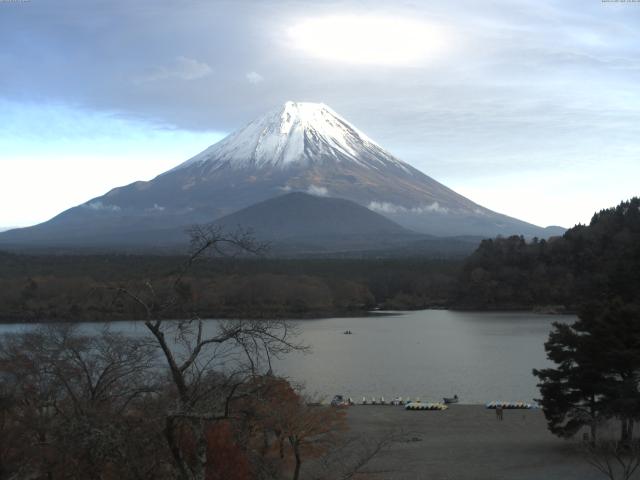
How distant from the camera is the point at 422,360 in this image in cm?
2688

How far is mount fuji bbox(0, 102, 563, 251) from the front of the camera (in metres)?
139

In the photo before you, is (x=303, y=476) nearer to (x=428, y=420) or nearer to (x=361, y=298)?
(x=428, y=420)

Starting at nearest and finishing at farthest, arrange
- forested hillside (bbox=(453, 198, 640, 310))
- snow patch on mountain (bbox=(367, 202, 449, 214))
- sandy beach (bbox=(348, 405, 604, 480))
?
sandy beach (bbox=(348, 405, 604, 480)) < forested hillside (bbox=(453, 198, 640, 310)) < snow patch on mountain (bbox=(367, 202, 449, 214))

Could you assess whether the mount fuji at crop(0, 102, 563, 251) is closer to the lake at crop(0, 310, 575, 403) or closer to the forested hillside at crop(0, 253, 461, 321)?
the forested hillside at crop(0, 253, 461, 321)

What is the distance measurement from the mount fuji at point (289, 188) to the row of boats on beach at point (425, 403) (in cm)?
11403

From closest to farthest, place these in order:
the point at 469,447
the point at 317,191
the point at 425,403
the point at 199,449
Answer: the point at 199,449 → the point at 469,447 → the point at 425,403 → the point at 317,191

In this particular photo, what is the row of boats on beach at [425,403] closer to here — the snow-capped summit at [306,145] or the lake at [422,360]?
the lake at [422,360]

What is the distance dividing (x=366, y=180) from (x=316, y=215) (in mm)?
12632

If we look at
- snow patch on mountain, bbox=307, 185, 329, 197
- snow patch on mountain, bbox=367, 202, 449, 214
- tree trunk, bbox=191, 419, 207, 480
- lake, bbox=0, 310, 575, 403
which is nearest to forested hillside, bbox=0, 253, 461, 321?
lake, bbox=0, 310, 575, 403

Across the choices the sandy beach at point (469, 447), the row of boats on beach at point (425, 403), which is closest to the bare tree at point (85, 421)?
the sandy beach at point (469, 447)

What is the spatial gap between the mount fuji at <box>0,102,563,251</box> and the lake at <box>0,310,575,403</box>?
98.4 m

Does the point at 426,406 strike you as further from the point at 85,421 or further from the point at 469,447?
the point at 85,421

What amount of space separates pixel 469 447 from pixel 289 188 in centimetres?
13179

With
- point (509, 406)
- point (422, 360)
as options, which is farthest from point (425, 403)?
point (422, 360)
